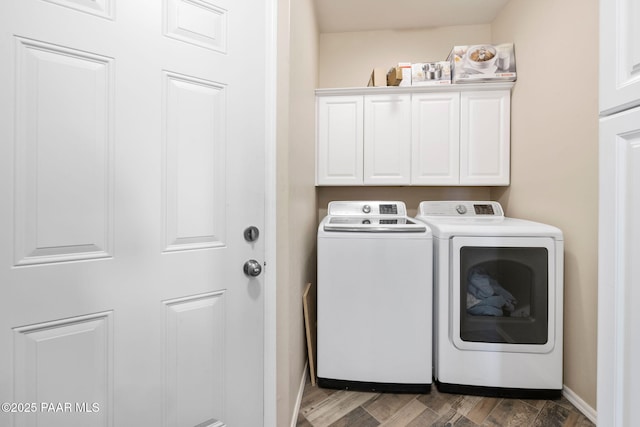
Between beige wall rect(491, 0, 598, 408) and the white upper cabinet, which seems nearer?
beige wall rect(491, 0, 598, 408)

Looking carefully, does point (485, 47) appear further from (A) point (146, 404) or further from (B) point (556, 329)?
(A) point (146, 404)

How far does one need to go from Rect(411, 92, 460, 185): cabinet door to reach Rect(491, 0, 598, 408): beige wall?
44 centimetres

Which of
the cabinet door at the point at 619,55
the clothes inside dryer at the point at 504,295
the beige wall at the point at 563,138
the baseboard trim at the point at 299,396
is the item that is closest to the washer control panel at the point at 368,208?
the clothes inside dryer at the point at 504,295

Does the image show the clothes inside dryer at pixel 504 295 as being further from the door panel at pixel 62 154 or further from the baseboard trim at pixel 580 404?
the door panel at pixel 62 154

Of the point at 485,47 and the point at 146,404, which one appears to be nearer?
the point at 146,404

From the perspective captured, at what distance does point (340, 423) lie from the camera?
1368mm

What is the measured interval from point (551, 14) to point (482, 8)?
70cm

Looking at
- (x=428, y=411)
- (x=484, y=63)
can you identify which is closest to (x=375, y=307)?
(x=428, y=411)

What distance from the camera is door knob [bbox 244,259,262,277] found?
101 centimetres

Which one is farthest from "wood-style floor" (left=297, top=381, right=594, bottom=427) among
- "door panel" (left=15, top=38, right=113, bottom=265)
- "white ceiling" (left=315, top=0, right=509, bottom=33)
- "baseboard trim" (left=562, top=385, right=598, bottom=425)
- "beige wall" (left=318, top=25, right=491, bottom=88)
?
"white ceiling" (left=315, top=0, right=509, bottom=33)

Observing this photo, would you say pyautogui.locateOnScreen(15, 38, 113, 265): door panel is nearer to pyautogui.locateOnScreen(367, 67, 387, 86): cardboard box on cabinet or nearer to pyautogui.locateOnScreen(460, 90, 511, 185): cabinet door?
pyautogui.locateOnScreen(367, 67, 387, 86): cardboard box on cabinet

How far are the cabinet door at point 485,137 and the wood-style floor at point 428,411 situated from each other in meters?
1.48

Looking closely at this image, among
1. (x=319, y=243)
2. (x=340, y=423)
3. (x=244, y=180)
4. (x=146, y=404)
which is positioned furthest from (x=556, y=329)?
(x=146, y=404)

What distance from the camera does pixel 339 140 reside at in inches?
87.5
